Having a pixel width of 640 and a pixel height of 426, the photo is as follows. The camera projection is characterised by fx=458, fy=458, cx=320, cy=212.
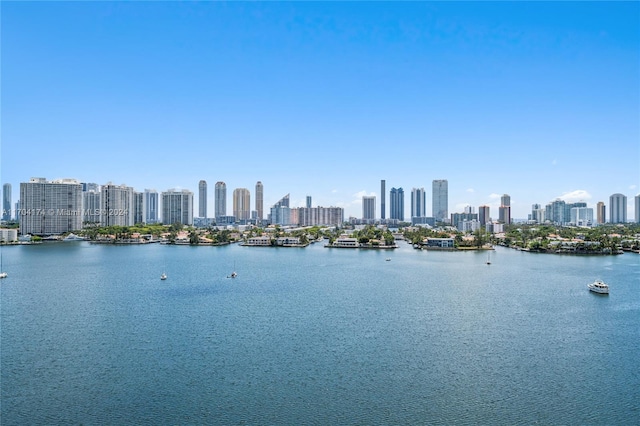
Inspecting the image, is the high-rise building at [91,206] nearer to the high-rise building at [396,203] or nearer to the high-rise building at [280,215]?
the high-rise building at [280,215]

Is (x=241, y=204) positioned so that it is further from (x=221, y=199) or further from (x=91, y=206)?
(x=91, y=206)

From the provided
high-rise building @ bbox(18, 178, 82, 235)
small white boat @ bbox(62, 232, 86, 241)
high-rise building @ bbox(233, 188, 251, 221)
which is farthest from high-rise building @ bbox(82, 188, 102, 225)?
high-rise building @ bbox(233, 188, 251, 221)

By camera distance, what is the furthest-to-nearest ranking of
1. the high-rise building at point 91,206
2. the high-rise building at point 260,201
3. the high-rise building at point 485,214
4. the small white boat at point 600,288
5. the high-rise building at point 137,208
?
the high-rise building at point 260,201 → the high-rise building at point 485,214 → the high-rise building at point 137,208 → the high-rise building at point 91,206 → the small white boat at point 600,288

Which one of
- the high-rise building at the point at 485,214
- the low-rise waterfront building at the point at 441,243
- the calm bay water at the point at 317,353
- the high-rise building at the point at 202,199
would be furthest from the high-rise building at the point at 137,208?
the high-rise building at the point at 485,214

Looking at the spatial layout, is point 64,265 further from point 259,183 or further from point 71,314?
point 259,183

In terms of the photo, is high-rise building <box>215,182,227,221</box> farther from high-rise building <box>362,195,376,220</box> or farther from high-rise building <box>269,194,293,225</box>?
high-rise building <box>362,195,376,220</box>

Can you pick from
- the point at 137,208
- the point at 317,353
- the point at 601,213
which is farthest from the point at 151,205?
the point at 317,353
